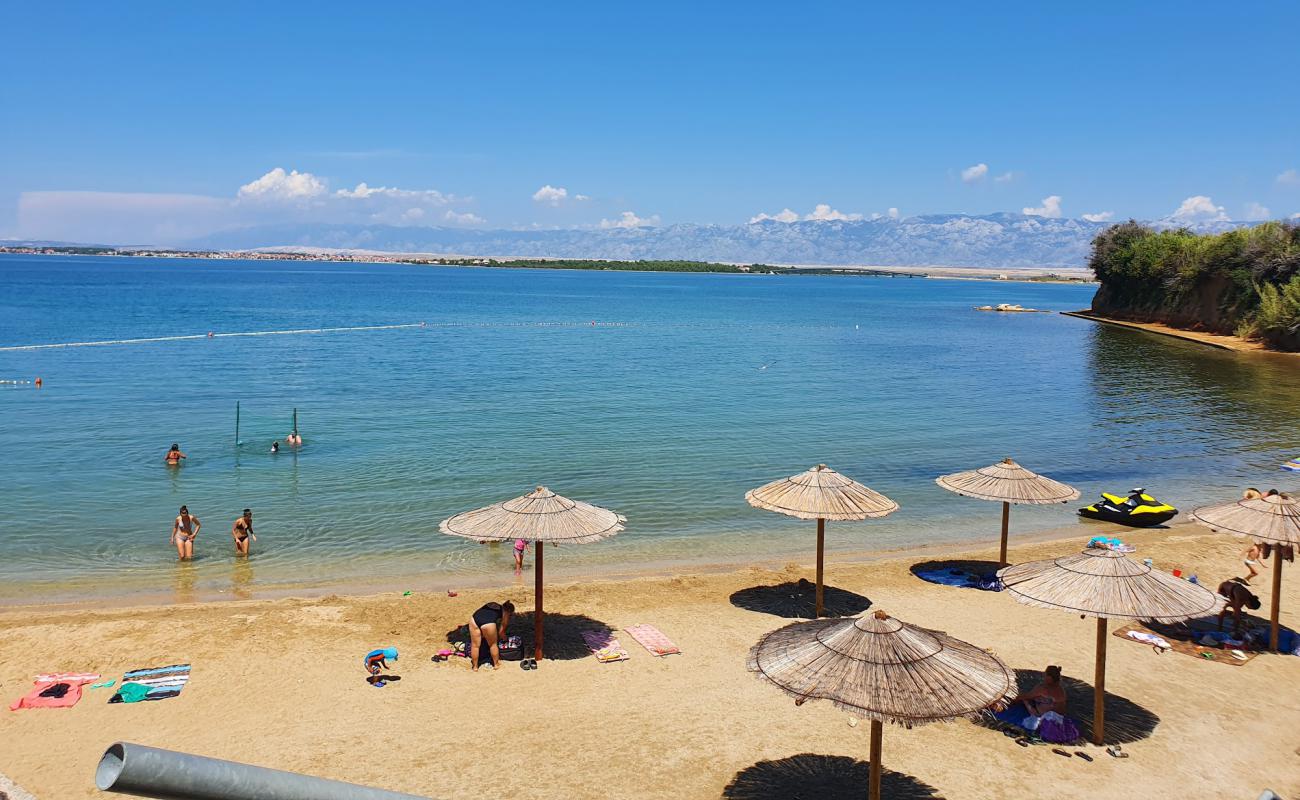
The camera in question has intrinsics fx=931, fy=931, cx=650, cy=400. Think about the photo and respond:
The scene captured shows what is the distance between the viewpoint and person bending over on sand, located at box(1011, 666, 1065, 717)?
11.8 metres

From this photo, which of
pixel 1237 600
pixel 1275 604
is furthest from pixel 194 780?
pixel 1237 600

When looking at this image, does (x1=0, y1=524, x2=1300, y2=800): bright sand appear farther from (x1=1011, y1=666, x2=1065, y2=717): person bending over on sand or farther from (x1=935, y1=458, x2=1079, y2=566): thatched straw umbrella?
(x1=935, y1=458, x2=1079, y2=566): thatched straw umbrella

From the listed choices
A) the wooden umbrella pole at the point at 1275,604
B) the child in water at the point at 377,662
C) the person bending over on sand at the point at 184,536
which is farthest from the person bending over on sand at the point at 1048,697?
the person bending over on sand at the point at 184,536

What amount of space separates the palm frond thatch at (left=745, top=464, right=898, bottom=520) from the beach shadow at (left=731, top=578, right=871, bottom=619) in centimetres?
203

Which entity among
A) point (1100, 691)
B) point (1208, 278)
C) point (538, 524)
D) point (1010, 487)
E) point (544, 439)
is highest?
point (1208, 278)

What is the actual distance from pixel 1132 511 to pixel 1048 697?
40.0ft

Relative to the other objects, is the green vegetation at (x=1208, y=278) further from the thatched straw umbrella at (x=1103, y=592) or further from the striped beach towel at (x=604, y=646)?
the striped beach towel at (x=604, y=646)

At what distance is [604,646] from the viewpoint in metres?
14.4

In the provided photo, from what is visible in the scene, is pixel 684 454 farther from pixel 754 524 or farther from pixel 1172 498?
pixel 1172 498

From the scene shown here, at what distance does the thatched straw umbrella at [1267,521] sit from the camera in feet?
44.0

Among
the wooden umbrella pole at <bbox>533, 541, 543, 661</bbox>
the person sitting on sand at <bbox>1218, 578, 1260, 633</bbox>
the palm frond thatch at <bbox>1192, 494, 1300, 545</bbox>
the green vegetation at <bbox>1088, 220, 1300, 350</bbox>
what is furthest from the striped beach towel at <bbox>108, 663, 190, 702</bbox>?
the green vegetation at <bbox>1088, 220, 1300, 350</bbox>

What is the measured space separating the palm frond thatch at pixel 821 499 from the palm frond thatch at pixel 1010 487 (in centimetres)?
251

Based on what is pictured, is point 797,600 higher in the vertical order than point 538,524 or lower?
lower

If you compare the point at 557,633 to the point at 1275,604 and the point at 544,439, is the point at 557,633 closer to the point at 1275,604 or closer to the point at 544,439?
the point at 1275,604
